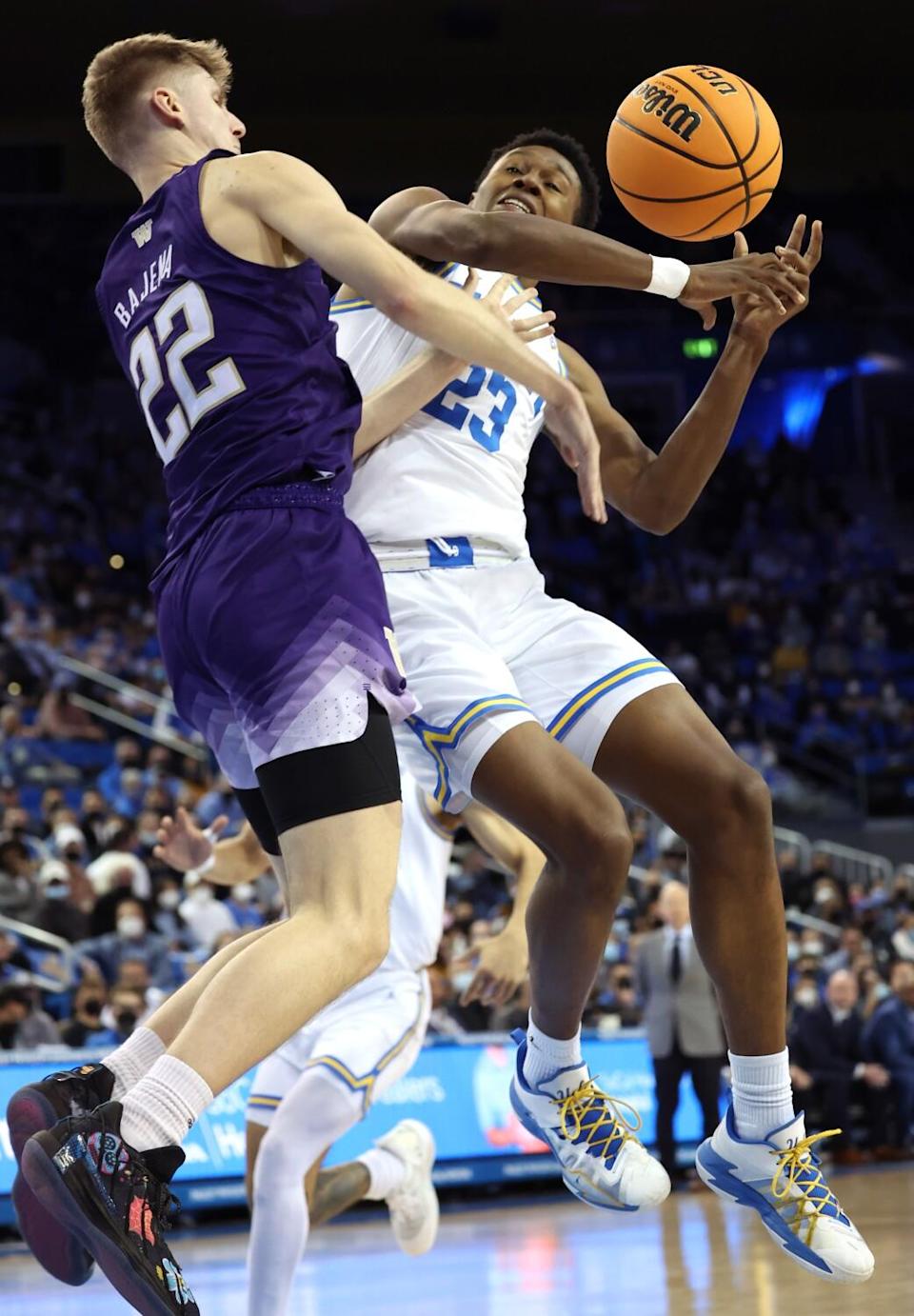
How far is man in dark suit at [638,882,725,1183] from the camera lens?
1216 centimetres

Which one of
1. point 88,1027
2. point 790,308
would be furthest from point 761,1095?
point 88,1027

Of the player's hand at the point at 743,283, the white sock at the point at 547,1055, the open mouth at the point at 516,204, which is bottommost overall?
the white sock at the point at 547,1055

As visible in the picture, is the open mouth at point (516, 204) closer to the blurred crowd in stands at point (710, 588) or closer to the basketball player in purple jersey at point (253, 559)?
the basketball player in purple jersey at point (253, 559)

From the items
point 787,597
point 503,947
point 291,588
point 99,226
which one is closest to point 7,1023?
point 503,947

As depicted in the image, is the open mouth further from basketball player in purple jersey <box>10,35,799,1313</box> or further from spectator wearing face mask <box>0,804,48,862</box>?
spectator wearing face mask <box>0,804,48,862</box>

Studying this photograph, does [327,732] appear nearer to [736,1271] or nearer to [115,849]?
[736,1271]

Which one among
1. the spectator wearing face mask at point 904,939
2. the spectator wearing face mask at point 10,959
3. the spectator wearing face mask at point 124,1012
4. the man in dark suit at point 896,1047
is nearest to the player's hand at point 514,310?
the spectator wearing face mask at point 124,1012

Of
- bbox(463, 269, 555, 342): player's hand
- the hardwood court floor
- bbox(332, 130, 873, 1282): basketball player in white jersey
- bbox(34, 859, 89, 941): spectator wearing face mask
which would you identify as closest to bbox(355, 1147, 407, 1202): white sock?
the hardwood court floor

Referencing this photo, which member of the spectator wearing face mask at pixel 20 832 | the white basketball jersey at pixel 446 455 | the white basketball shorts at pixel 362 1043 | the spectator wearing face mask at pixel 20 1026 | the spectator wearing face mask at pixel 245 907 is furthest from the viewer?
the spectator wearing face mask at pixel 20 832

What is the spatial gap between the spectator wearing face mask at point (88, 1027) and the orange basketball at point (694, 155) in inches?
295

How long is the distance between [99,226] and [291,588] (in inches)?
760

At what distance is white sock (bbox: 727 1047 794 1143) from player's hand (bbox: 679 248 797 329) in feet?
6.27

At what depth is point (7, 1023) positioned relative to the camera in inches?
430

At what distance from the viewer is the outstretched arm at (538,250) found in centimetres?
426
